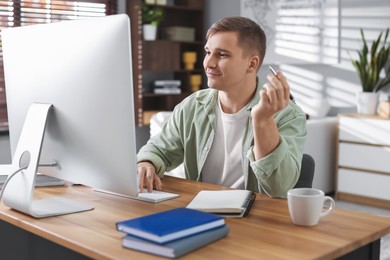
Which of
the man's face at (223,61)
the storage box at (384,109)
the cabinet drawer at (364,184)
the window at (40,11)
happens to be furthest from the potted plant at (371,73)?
the man's face at (223,61)

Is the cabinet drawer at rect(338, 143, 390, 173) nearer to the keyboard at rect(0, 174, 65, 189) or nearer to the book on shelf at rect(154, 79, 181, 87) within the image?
the book on shelf at rect(154, 79, 181, 87)

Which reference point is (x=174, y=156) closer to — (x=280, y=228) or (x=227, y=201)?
(x=227, y=201)

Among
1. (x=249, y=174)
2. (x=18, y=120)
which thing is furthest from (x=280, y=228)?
(x=18, y=120)

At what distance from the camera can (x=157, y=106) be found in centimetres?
618

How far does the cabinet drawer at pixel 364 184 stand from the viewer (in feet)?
14.6

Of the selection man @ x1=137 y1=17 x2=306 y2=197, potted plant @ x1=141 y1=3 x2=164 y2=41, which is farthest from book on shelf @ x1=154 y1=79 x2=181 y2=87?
man @ x1=137 y1=17 x2=306 y2=197

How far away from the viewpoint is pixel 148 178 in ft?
5.80

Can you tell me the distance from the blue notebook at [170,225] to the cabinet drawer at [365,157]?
11.5 feet

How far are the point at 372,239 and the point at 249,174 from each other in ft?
2.16

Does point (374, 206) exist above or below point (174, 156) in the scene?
below

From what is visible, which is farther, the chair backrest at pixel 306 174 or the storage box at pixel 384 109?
the storage box at pixel 384 109

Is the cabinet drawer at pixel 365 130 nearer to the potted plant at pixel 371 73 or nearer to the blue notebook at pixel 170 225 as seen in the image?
the potted plant at pixel 371 73

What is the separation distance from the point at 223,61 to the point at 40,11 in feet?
12.2

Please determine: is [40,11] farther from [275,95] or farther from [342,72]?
[275,95]
